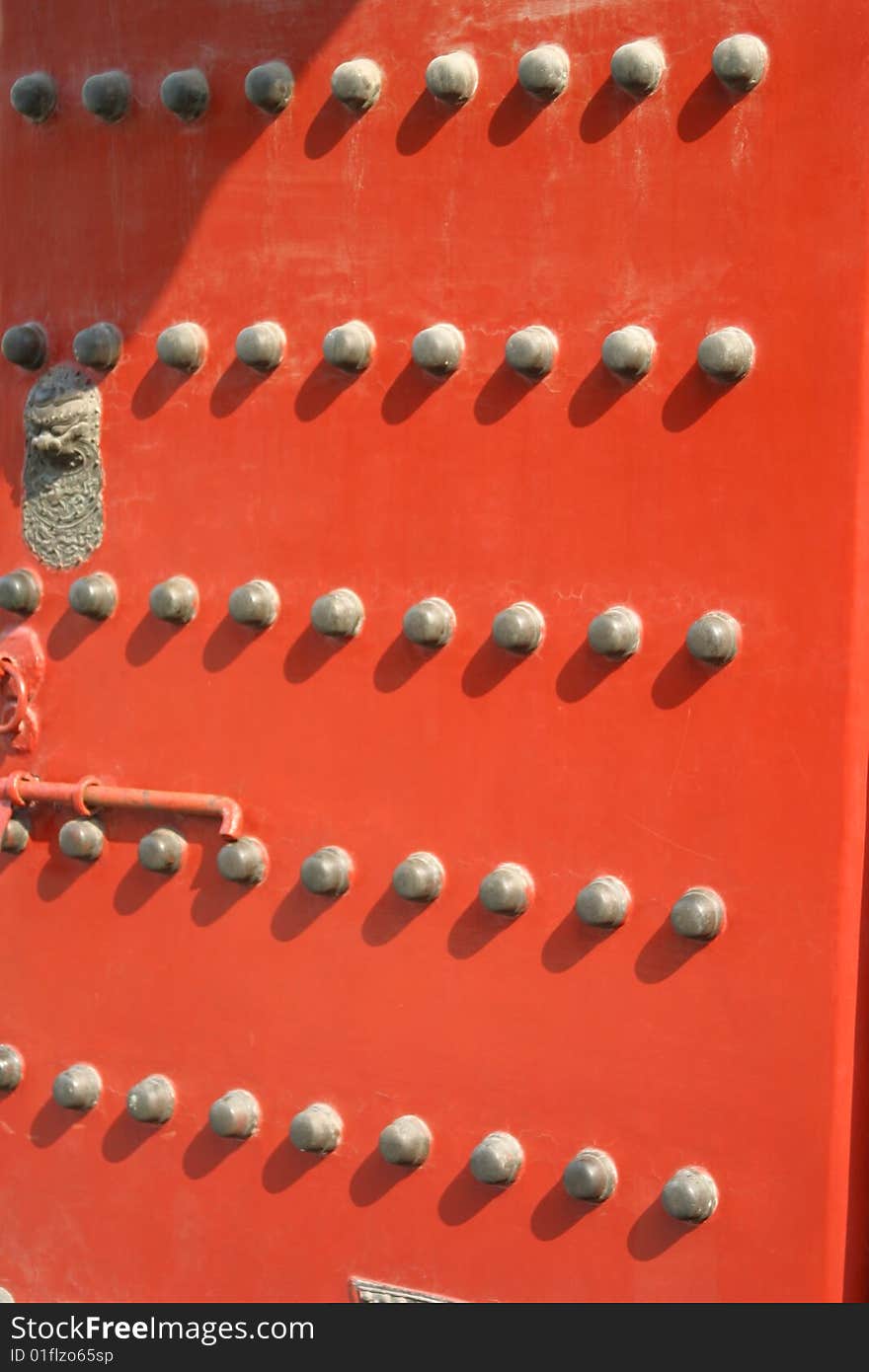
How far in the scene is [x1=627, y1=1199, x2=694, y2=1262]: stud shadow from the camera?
6.89 ft

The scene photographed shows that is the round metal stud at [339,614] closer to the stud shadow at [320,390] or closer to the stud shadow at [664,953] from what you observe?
the stud shadow at [320,390]

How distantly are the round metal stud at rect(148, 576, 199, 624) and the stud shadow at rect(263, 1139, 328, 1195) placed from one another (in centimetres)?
68

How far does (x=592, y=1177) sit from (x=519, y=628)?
640mm

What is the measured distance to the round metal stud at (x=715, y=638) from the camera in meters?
2.05

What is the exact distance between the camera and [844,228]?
6.55 ft

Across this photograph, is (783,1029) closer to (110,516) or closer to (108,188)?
(110,516)

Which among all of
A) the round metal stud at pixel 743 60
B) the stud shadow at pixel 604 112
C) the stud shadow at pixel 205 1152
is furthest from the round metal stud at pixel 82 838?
the round metal stud at pixel 743 60

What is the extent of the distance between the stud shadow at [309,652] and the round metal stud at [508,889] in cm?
35

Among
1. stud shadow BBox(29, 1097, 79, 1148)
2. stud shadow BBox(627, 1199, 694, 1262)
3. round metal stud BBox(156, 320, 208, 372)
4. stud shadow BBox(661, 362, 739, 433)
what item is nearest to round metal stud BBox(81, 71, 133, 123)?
round metal stud BBox(156, 320, 208, 372)

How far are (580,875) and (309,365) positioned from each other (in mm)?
727

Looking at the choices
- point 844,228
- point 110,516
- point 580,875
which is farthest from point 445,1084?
point 844,228

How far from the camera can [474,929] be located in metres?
2.21

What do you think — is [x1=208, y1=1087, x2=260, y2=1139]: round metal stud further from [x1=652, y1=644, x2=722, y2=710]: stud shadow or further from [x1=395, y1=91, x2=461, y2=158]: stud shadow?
[x1=395, y1=91, x2=461, y2=158]: stud shadow

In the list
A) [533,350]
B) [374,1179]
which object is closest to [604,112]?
[533,350]
